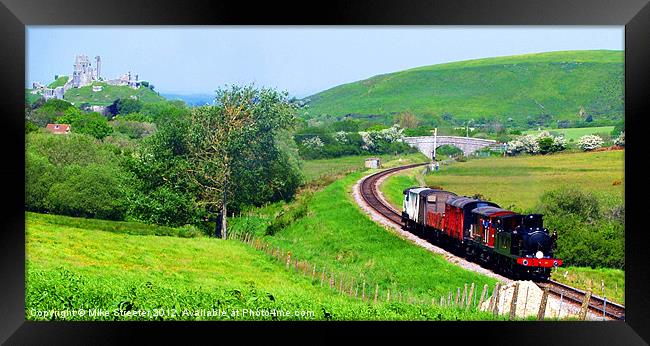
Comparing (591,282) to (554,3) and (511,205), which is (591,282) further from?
(554,3)

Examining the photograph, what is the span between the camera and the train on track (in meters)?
16.5

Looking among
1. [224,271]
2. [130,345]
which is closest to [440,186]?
[224,271]

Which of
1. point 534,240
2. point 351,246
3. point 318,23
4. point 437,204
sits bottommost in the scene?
point 351,246

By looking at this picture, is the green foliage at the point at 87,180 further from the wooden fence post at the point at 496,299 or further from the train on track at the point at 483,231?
the wooden fence post at the point at 496,299

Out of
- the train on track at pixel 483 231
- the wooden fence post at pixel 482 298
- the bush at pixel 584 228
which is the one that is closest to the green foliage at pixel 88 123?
the train on track at pixel 483 231

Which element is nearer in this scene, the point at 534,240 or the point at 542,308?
the point at 542,308

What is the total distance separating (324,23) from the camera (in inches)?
585

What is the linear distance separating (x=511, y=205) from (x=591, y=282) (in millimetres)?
2044

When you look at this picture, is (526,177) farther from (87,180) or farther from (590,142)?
(87,180)

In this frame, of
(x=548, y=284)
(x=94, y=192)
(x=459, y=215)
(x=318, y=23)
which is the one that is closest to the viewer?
(x=318, y=23)

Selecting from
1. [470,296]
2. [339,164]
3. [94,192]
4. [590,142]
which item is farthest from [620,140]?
[94,192]

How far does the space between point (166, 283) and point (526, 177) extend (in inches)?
252

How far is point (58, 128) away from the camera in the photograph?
675 inches

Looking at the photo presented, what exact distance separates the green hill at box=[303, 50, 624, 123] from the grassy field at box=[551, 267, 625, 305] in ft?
8.45
